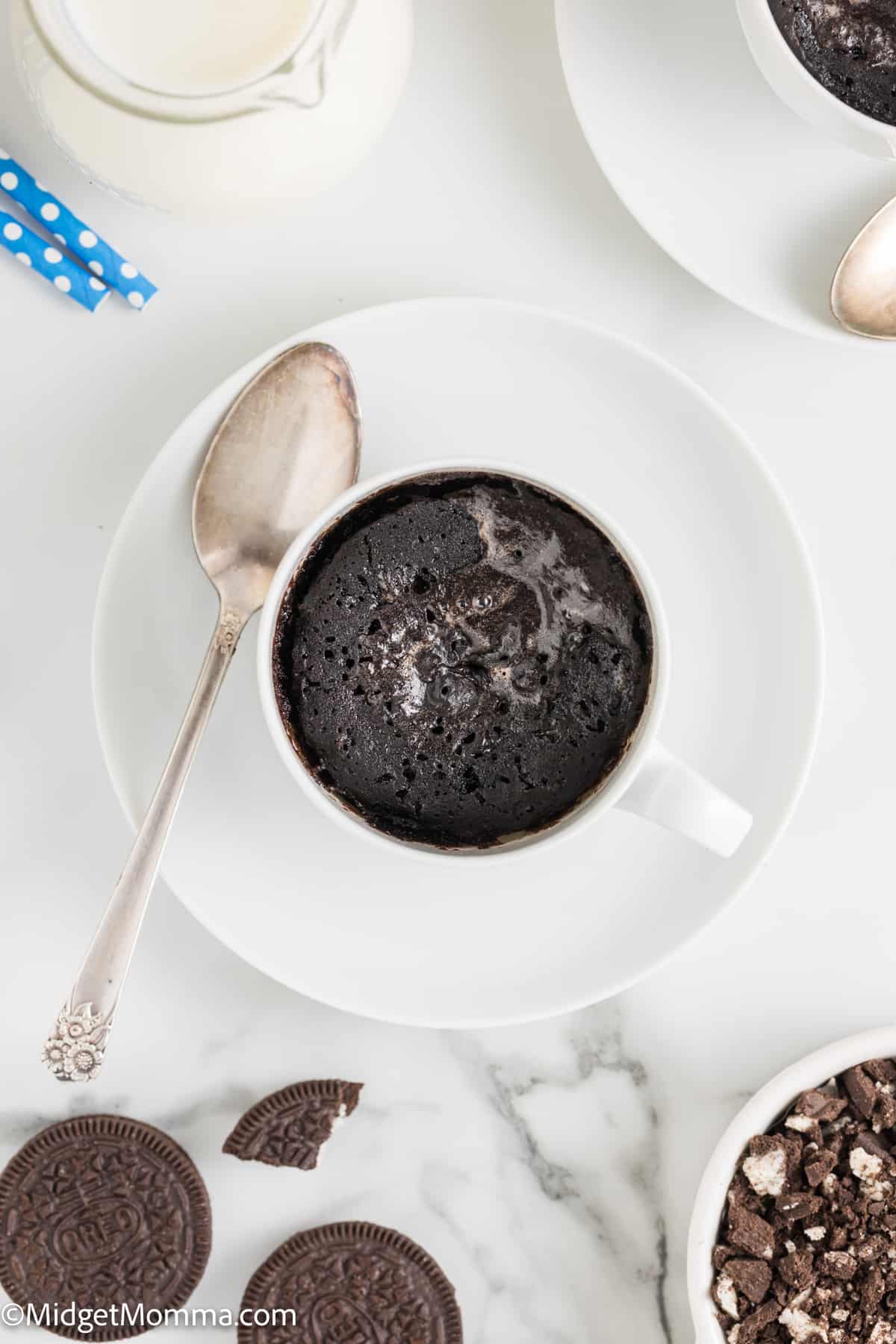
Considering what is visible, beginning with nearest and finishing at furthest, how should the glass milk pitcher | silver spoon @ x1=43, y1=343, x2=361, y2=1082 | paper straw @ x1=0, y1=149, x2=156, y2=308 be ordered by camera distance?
1. the glass milk pitcher
2. silver spoon @ x1=43, y1=343, x2=361, y2=1082
3. paper straw @ x1=0, y1=149, x2=156, y2=308

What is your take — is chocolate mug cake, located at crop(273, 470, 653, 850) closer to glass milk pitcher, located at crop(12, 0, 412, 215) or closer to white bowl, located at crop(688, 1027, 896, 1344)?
glass milk pitcher, located at crop(12, 0, 412, 215)

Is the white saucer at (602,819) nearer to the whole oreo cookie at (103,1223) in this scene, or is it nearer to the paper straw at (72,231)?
the paper straw at (72,231)

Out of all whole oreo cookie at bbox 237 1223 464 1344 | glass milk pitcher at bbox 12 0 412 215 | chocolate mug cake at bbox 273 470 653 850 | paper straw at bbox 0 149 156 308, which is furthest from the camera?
Answer: whole oreo cookie at bbox 237 1223 464 1344

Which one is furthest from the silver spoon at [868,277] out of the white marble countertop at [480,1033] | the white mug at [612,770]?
the white mug at [612,770]

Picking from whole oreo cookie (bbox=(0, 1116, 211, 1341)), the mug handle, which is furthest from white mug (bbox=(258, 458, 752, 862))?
whole oreo cookie (bbox=(0, 1116, 211, 1341))

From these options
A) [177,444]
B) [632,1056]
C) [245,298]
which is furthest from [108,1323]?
[245,298]

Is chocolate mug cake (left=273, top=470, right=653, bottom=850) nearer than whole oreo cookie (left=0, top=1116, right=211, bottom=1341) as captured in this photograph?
Yes

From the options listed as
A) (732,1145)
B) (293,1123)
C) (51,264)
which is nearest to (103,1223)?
(293,1123)

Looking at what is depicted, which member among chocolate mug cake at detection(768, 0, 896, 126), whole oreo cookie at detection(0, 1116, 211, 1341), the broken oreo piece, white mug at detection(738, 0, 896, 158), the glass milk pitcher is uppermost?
chocolate mug cake at detection(768, 0, 896, 126)
